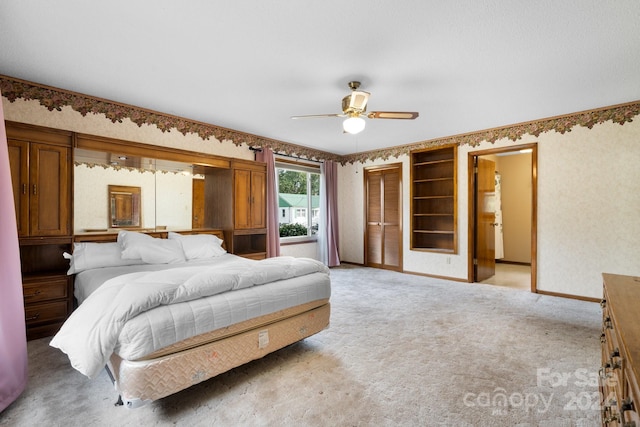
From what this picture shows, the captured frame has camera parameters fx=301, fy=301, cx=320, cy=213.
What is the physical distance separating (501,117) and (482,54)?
200cm

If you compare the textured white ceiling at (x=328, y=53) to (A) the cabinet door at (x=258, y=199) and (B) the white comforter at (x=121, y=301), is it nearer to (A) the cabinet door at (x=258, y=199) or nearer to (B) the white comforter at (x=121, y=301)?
(A) the cabinet door at (x=258, y=199)

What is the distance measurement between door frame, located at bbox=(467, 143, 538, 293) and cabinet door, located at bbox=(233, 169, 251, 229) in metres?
3.56

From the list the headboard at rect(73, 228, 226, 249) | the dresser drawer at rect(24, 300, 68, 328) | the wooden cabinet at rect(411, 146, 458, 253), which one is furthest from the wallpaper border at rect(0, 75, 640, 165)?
the dresser drawer at rect(24, 300, 68, 328)

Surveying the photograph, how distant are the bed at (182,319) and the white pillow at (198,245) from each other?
2.35ft

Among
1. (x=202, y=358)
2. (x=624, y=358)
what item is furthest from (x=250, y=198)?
(x=624, y=358)

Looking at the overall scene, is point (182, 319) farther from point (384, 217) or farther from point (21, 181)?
point (384, 217)

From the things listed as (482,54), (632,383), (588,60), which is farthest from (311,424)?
(588,60)

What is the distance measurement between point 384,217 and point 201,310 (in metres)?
4.74

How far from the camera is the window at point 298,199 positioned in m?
5.85

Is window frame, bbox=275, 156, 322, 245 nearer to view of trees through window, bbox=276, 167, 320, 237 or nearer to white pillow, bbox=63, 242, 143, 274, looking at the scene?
view of trees through window, bbox=276, 167, 320, 237

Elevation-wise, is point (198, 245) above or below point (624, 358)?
above

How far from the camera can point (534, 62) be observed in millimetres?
2590

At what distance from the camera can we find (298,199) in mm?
6180

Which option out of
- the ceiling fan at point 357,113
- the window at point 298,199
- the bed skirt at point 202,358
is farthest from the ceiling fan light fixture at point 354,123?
the window at point 298,199
